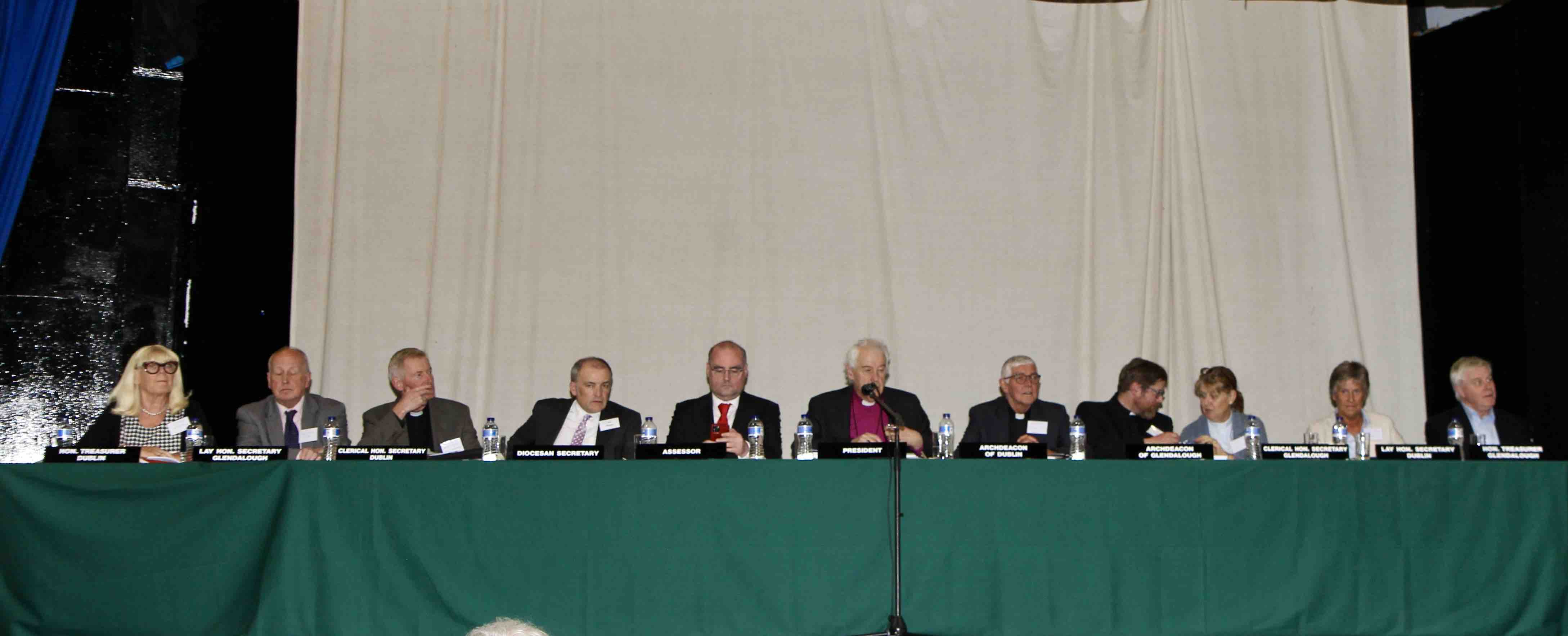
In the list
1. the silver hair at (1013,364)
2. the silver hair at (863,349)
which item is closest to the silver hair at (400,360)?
the silver hair at (863,349)

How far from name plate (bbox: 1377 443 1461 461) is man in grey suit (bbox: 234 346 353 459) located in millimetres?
3666

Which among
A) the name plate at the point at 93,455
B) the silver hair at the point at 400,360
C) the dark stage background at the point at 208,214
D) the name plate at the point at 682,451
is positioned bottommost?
the name plate at the point at 93,455

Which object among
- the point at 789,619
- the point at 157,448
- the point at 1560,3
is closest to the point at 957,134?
the point at 1560,3

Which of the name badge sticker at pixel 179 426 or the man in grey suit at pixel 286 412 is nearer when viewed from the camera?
the name badge sticker at pixel 179 426

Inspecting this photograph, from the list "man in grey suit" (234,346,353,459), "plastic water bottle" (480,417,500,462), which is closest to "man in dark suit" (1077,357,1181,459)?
"plastic water bottle" (480,417,500,462)

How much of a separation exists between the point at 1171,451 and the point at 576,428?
7.36ft

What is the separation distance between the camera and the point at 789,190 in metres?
6.33

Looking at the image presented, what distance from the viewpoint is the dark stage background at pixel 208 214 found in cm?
536

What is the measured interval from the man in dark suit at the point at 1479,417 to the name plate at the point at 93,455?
4.70 metres

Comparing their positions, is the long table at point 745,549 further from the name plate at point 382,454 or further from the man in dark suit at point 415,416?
the man in dark suit at point 415,416

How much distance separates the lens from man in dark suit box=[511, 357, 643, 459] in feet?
15.8

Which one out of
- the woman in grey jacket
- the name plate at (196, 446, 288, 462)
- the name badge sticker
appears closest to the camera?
the name plate at (196, 446, 288, 462)

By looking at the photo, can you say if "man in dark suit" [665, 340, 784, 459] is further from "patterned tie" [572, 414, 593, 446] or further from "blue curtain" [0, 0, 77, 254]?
"blue curtain" [0, 0, 77, 254]

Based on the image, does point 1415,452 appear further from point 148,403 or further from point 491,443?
point 148,403
